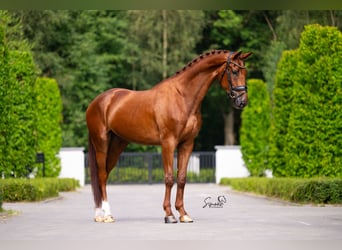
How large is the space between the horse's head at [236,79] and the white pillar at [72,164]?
2912 cm

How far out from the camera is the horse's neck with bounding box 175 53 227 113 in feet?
51.8

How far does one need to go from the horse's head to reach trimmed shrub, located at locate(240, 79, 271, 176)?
2512 centimetres

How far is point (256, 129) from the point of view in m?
41.0

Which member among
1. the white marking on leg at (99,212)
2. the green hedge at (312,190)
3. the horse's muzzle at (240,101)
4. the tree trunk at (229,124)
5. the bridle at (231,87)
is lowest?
the white marking on leg at (99,212)

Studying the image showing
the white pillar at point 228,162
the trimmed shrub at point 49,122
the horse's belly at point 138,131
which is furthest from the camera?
the white pillar at point 228,162

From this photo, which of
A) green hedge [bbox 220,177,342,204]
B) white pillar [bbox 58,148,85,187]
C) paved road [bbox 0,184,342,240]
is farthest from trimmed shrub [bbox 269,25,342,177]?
white pillar [bbox 58,148,85,187]

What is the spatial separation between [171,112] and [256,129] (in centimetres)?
2563

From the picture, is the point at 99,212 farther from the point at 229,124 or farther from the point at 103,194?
the point at 229,124

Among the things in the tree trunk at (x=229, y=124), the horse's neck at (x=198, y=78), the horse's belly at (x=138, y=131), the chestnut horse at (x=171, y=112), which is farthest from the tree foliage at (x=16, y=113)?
the tree trunk at (x=229, y=124)

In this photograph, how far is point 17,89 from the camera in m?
27.0

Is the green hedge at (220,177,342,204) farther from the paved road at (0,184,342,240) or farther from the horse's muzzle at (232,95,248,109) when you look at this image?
the horse's muzzle at (232,95,248,109)

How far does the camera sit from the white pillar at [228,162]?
4532 cm

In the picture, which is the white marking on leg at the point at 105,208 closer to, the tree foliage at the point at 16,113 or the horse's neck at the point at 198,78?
the horse's neck at the point at 198,78

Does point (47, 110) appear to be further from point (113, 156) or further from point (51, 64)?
point (113, 156)
